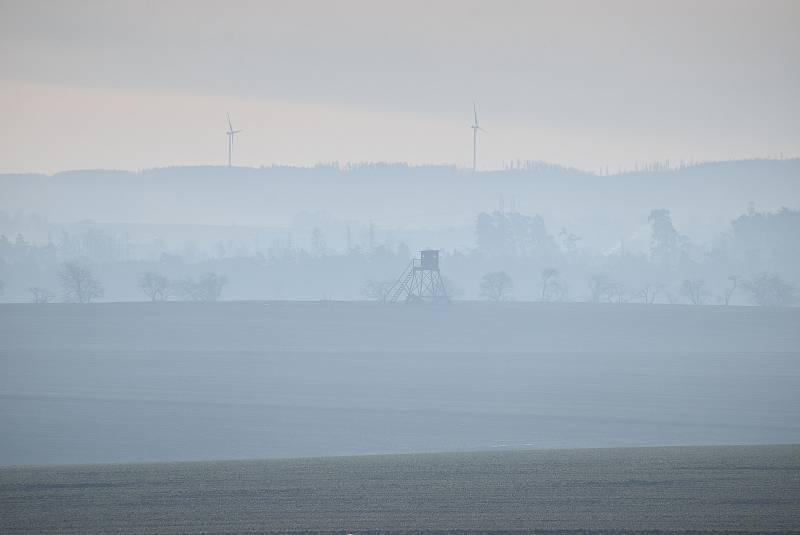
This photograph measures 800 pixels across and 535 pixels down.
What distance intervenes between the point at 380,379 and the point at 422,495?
44.4 metres

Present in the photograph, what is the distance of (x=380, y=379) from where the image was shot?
75.8 meters

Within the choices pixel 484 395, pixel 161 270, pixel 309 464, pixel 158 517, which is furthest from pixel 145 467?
pixel 161 270

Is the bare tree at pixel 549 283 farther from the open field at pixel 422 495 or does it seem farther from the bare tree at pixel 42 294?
the open field at pixel 422 495

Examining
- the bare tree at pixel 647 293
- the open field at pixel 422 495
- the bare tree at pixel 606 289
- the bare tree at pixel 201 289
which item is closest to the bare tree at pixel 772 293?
the bare tree at pixel 647 293

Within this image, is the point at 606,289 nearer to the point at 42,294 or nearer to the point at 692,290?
the point at 692,290

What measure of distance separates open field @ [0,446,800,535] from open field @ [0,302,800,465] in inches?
688

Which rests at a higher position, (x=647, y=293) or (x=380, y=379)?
(x=647, y=293)

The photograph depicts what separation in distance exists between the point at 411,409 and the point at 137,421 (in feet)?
51.5

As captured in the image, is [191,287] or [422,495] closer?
[422,495]

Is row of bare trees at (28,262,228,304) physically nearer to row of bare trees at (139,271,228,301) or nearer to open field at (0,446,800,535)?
row of bare trees at (139,271,228,301)

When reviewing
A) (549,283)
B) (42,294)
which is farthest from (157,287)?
(549,283)

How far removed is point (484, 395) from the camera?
70.8m

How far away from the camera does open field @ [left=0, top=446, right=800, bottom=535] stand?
28.0 metres

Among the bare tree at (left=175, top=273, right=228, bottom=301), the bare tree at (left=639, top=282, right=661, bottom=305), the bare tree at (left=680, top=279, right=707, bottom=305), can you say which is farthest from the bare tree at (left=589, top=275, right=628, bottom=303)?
the bare tree at (left=175, top=273, right=228, bottom=301)
